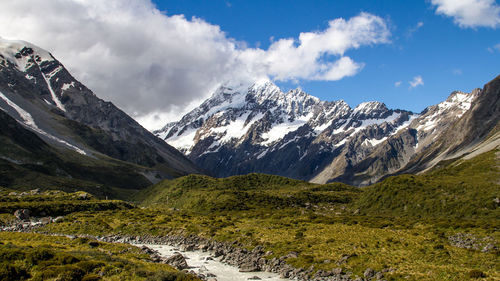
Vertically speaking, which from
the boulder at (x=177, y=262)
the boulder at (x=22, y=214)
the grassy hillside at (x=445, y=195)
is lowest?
the grassy hillside at (x=445, y=195)

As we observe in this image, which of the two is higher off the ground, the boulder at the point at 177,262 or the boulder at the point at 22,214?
the boulder at the point at 22,214

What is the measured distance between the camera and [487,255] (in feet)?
139

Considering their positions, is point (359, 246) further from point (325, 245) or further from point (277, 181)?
point (277, 181)

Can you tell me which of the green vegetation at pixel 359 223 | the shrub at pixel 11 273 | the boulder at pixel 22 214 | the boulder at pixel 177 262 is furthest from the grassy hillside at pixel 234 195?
the shrub at pixel 11 273

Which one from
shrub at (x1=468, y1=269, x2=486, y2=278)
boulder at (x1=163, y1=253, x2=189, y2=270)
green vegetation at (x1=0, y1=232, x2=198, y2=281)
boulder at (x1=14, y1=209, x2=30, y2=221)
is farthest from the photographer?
boulder at (x1=14, y1=209, x2=30, y2=221)

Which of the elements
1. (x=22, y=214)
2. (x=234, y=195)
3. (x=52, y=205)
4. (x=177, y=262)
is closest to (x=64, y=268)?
(x=177, y=262)

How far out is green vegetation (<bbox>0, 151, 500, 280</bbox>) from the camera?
41.9 metres

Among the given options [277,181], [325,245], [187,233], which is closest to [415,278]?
[325,245]

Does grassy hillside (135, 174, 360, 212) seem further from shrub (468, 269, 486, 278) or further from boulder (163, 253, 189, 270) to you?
shrub (468, 269, 486, 278)

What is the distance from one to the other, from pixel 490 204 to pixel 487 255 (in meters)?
54.1

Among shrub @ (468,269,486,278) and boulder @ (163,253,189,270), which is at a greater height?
boulder @ (163,253,189,270)

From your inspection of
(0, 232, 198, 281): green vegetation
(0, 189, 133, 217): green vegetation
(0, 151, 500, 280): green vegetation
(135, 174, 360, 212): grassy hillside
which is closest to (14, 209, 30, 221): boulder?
(0, 151, 500, 280): green vegetation

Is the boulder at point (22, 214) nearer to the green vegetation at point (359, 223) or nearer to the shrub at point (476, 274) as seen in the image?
the green vegetation at point (359, 223)

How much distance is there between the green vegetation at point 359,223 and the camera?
41906mm
